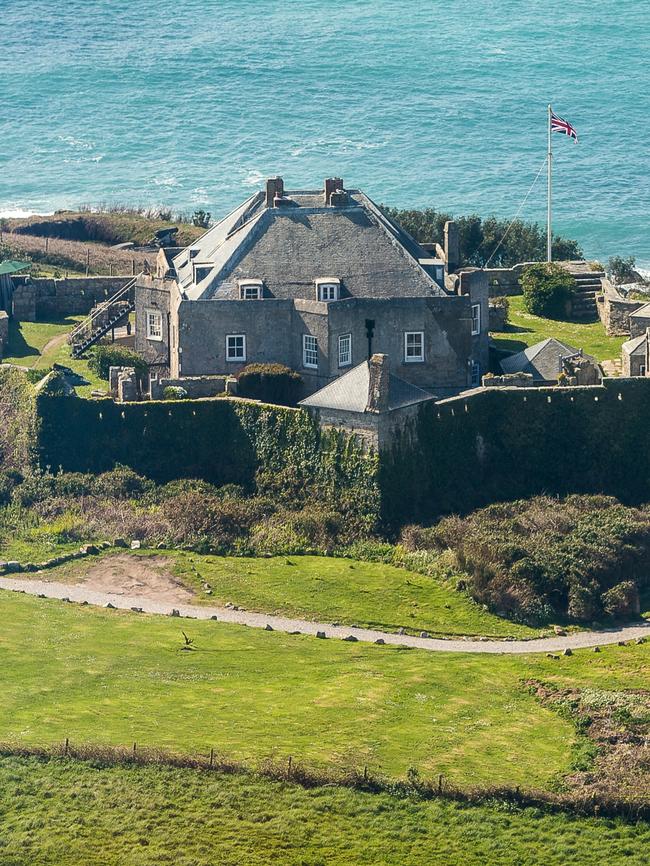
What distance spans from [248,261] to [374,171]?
264 feet

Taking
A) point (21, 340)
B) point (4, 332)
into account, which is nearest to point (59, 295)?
point (21, 340)

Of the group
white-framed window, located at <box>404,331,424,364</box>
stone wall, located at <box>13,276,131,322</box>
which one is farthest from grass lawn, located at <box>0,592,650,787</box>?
stone wall, located at <box>13,276,131,322</box>

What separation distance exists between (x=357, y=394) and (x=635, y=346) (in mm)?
14180

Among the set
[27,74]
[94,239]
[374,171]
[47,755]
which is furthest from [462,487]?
[27,74]

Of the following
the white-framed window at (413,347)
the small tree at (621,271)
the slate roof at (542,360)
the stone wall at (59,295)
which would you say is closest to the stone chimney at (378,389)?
the white-framed window at (413,347)

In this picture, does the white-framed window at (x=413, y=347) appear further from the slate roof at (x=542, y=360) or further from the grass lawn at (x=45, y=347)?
the grass lawn at (x=45, y=347)

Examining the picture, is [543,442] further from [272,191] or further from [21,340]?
[21,340]

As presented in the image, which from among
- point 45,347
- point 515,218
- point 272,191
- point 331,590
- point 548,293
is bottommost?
point 331,590

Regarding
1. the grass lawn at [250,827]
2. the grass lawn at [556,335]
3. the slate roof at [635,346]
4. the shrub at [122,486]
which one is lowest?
the grass lawn at [250,827]

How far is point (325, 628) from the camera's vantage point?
229 feet

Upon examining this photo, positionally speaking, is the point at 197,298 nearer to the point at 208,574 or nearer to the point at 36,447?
the point at 36,447

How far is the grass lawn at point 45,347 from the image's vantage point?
3376 inches

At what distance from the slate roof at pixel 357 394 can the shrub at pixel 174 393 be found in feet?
18.2

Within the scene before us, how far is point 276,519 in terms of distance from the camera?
76.8m
